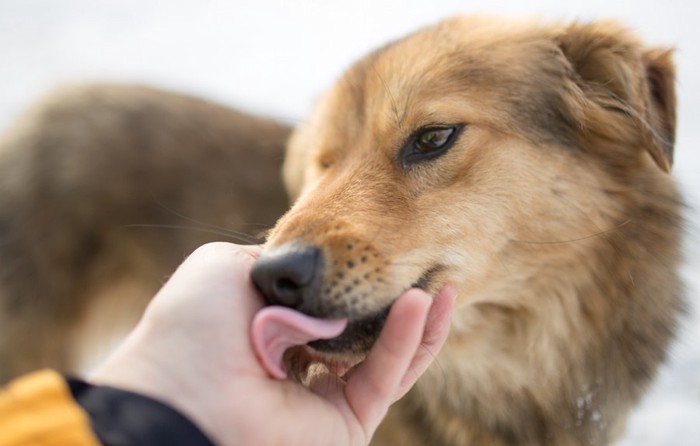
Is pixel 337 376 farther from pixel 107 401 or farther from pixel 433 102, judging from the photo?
pixel 433 102

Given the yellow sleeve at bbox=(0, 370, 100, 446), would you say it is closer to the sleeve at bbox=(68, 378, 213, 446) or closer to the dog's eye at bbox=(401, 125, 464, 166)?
the sleeve at bbox=(68, 378, 213, 446)

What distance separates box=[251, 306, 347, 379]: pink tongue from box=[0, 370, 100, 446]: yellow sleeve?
12.3 inches

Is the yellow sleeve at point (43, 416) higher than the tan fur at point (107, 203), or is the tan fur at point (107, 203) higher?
the yellow sleeve at point (43, 416)

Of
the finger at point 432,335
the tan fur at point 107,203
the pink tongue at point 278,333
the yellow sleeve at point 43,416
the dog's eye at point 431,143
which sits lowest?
the tan fur at point 107,203

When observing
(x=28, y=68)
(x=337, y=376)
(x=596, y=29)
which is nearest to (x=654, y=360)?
(x=596, y=29)

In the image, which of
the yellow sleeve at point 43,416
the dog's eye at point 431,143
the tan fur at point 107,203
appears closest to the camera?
the yellow sleeve at point 43,416

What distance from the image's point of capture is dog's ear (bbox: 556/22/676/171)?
179 centimetres

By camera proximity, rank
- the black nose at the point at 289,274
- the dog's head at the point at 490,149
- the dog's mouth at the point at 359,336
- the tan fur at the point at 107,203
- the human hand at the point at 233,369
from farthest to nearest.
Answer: the tan fur at the point at 107,203
the dog's head at the point at 490,149
the dog's mouth at the point at 359,336
the black nose at the point at 289,274
the human hand at the point at 233,369

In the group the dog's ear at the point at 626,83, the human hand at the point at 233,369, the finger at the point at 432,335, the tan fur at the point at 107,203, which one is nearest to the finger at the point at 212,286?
the human hand at the point at 233,369

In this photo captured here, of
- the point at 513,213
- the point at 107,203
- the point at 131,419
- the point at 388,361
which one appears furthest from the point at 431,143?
the point at 107,203

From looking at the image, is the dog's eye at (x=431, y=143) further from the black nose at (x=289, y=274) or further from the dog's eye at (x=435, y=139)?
the black nose at (x=289, y=274)

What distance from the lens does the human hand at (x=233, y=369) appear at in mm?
1058

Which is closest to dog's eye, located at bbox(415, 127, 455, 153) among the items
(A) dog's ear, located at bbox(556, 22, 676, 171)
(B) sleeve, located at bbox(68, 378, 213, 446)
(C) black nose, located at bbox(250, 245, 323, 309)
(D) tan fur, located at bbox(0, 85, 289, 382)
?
(A) dog's ear, located at bbox(556, 22, 676, 171)

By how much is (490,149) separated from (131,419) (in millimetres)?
1122
